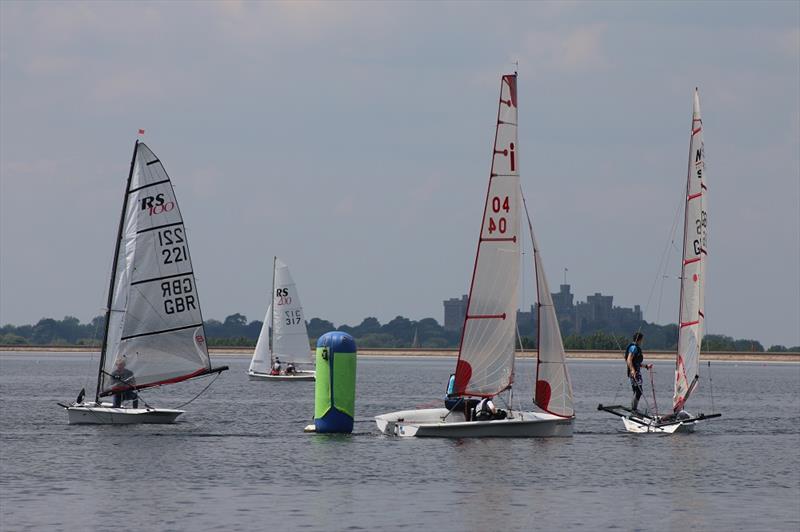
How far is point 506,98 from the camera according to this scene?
41.1m

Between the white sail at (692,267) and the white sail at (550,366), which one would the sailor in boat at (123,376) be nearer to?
the white sail at (550,366)

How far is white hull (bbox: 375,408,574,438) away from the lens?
40156mm

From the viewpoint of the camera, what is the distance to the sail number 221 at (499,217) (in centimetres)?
4103

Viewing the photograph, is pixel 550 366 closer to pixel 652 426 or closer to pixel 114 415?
pixel 652 426

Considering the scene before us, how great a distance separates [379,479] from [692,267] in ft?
57.7

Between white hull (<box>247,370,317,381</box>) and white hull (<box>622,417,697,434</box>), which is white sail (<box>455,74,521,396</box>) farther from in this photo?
white hull (<box>247,370,317,381</box>)

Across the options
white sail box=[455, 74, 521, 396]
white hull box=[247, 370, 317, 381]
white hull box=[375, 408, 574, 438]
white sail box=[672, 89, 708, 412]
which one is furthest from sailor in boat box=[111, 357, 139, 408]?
white hull box=[247, 370, 317, 381]

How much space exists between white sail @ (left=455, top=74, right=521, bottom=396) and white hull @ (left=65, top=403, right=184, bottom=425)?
10289 mm

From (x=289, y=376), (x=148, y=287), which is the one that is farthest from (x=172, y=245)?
(x=289, y=376)

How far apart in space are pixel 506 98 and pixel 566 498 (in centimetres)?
1466

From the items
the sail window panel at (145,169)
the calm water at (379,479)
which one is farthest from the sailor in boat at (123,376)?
the sail window panel at (145,169)

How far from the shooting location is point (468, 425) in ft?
131

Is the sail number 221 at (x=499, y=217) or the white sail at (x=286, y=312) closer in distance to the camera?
the sail number 221 at (x=499, y=217)

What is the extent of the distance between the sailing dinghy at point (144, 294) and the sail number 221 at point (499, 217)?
11.4 metres
